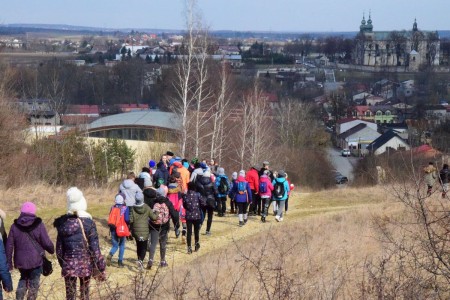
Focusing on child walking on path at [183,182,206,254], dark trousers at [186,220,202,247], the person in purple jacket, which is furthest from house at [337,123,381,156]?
the person in purple jacket

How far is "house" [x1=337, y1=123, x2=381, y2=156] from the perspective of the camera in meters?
62.2

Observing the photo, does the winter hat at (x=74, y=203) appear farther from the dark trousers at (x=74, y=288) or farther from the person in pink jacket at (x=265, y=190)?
the person in pink jacket at (x=265, y=190)

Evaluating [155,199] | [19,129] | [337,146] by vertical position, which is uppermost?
[155,199]

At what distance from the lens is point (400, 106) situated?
84188mm

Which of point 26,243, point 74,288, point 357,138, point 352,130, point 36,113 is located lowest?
point 357,138

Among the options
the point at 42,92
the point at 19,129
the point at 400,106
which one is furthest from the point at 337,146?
the point at 19,129

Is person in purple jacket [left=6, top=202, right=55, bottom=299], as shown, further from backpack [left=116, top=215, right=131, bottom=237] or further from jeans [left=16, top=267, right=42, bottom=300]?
backpack [left=116, top=215, right=131, bottom=237]

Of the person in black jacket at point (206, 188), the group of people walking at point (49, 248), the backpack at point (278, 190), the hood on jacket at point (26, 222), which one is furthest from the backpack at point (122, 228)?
the backpack at point (278, 190)

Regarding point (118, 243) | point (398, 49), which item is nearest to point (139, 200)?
point (118, 243)

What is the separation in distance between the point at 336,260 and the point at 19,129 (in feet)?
44.3

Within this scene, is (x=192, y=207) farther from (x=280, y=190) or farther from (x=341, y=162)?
(x=341, y=162)

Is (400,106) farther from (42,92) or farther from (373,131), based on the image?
(42,92)

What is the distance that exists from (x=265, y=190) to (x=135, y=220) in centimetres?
462

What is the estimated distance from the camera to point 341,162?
54.1m
